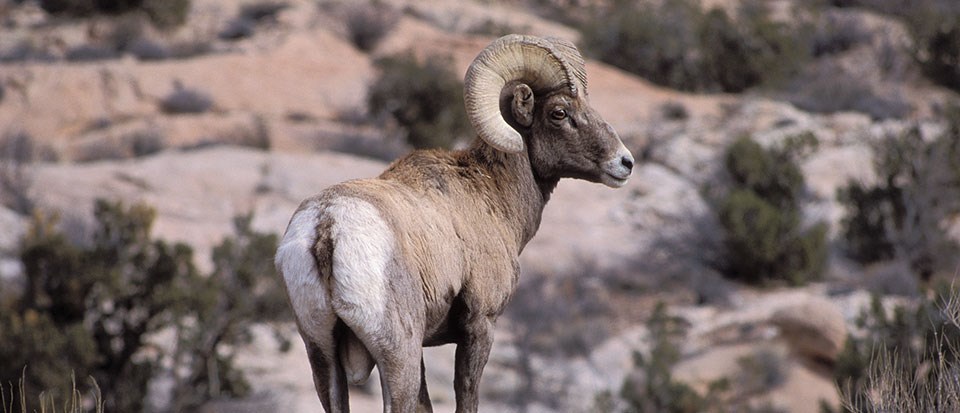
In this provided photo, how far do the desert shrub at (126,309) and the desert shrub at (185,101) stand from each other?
9.19 metres

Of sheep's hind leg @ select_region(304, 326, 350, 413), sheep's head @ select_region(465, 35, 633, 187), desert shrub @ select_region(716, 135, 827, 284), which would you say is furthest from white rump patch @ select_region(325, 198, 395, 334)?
desert shrub @ select_region(716, 135, 827, 284)

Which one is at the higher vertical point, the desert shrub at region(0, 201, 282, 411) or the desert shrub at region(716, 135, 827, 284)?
the desert shrub at region(716, 135, 827, 284)

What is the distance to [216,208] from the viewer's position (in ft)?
74.0

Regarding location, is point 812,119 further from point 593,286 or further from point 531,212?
point 531,212

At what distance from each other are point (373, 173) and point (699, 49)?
17.3 metres

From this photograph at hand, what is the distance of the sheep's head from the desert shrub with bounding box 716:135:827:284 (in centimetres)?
1680

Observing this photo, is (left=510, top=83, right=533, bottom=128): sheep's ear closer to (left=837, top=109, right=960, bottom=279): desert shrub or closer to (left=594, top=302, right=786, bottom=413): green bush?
(left=594, top=302, right=786, bottom=413): green bush

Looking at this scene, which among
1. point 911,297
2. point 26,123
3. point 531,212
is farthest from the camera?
point 26,123

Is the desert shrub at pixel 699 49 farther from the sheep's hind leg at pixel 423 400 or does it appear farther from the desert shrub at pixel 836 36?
the sheep's hind leg at pixel 423 400

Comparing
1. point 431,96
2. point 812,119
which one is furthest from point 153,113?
point 812,119

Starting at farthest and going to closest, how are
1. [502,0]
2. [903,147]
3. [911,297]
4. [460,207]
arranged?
1. [502,0]
2. [903,147]
3. [911,297]
4. [460,207]

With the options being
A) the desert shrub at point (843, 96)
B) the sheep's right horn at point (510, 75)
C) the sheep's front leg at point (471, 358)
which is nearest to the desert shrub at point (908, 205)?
the desert shrub at point (843, 96)

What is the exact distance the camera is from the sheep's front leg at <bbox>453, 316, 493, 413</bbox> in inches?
261

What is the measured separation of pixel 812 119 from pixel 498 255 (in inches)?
945
